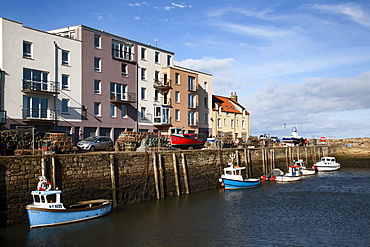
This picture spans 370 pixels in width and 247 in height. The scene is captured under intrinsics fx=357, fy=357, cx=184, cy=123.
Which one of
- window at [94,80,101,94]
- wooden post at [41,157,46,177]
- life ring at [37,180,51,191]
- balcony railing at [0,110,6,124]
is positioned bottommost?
life ring at [37,180,51,191]

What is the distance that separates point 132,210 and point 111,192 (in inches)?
75.7

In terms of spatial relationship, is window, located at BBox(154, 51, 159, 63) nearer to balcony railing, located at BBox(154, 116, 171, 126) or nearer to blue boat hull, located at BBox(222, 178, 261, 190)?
balcony railing, located at BBox(154, 116, 171, 126)

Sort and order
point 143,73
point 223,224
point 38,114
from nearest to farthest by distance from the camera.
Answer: point 223,224 < point 38,114 < point 143,73

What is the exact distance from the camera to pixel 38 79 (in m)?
35.5

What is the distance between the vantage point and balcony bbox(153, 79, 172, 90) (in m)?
48.8

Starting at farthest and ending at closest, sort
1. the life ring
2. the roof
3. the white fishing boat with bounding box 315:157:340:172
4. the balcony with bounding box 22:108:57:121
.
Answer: the roof, the white fishing boat with bounding box 315:157:340:172, the balcony with bounding box 22:108:57:121, the life ring

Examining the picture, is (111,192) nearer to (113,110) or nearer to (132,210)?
(132,210)

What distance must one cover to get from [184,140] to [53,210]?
22099mm

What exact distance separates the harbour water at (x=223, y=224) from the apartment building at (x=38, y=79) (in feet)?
53.6

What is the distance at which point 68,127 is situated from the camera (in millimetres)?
38188

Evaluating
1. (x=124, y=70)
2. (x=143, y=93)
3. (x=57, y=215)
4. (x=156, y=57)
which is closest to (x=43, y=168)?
(x=57, y=215)

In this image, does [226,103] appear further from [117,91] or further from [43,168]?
[43,168]

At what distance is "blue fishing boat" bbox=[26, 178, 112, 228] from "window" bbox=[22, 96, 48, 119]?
16.6 meters

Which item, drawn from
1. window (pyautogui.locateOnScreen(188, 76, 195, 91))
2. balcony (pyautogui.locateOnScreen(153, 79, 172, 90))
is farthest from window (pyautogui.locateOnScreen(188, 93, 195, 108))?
balcony (pyautogui.locateOnScreen(153, 79, 172, 90))
